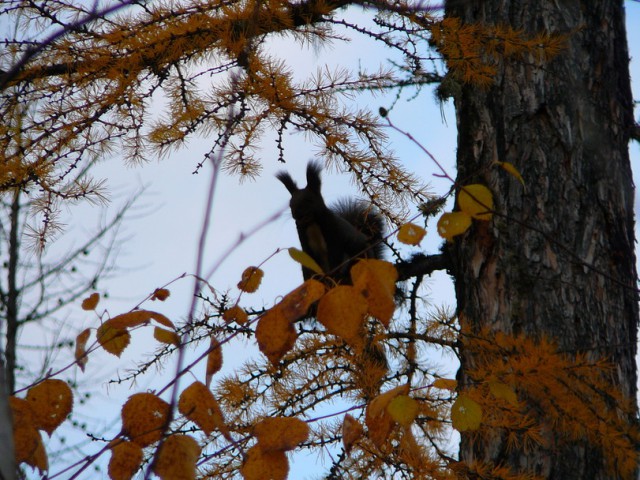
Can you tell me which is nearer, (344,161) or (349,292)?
(349,292)

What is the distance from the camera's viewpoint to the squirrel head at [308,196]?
3.75 metres

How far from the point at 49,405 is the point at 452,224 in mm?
817

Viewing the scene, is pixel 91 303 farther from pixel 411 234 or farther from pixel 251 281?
pixel 411 234

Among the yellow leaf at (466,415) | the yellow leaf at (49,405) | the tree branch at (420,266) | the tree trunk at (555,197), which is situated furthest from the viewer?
the tree branch at (420,266)

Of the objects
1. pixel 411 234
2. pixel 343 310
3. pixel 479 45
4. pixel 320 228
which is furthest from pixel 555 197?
pixel 320 228

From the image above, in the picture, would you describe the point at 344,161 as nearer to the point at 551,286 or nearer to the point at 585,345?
the point at 551,286

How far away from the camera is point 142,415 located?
1.26m

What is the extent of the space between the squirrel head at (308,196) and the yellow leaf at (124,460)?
2.47 metres

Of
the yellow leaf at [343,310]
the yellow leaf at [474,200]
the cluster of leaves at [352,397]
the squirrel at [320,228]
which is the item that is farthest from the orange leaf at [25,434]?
the squirrel at [320,228]

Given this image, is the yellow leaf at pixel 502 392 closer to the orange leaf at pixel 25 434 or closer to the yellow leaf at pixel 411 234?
the yellow leaf at pixel 411 234

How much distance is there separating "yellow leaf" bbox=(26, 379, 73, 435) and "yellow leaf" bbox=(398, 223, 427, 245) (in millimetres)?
688

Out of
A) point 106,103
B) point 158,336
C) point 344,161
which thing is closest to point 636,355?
point 344,161

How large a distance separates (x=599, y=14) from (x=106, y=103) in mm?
1551

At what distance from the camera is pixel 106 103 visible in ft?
7.55
